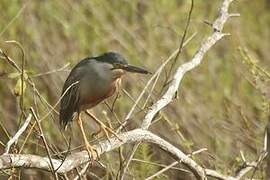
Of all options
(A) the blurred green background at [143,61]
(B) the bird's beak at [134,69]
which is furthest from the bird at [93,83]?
(A) the blurred green background at [143,61]

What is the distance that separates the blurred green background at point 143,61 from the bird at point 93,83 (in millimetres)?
1304

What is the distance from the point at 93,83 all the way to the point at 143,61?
2.91 m

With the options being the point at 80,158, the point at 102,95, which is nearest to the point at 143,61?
the point at 102,95

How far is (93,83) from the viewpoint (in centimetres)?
374

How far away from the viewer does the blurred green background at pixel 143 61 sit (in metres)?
5.66

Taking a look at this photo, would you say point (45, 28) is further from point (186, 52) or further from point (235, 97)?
point (235, 97)

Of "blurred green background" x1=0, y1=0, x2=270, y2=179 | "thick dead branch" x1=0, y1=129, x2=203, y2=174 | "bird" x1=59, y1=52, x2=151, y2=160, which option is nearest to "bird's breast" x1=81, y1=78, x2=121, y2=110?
"bird" x1=59, y1=52, x2=151, y2=160

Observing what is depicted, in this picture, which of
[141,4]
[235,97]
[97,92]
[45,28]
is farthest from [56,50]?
[97,92]

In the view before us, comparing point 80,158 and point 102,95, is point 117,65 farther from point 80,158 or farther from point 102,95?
point 80,158

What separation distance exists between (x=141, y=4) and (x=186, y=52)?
0.58 m

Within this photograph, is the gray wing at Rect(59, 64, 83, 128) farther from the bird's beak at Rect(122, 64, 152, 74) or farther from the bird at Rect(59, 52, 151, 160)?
the bird's beak at Rect(122, 64, 152, 74)

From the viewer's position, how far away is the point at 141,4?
7.07m

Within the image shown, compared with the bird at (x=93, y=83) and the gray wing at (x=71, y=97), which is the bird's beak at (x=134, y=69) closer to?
the bird at (x=93, y=83)

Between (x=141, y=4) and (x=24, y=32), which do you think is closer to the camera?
(x=24, y=32)
